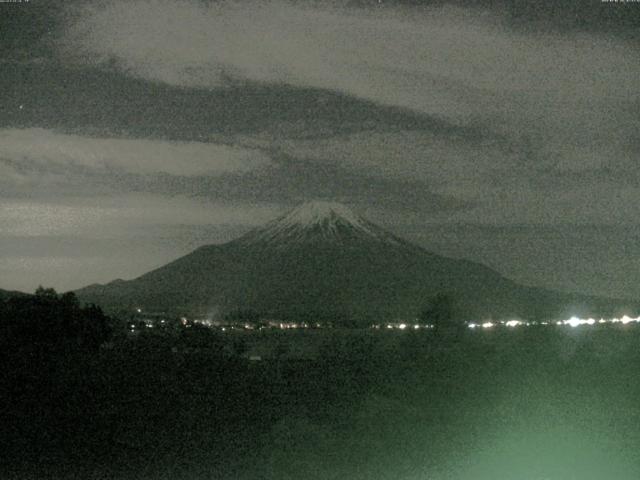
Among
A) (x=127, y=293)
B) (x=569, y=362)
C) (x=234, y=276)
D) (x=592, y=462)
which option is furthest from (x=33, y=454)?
(x=234, y=276)

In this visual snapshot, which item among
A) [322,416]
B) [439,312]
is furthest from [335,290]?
[322,416]

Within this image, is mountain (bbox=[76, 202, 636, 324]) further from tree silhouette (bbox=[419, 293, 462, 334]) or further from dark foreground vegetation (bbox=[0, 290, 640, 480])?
dark foreground vegetation (bbox=[0, 290, 640, 480])

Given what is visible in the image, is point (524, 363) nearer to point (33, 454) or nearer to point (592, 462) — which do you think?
point (592, 462)

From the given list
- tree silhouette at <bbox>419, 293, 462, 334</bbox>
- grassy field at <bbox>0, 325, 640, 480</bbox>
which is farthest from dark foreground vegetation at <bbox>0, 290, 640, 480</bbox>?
tree silhouette at <bbox>419, 293, 462, 334</bbox>

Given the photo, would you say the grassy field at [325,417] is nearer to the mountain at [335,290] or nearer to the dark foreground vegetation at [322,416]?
the dark foreground vegetation at [322,416]

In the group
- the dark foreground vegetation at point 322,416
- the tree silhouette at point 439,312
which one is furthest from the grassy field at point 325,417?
the tree silhouette at point 439,312

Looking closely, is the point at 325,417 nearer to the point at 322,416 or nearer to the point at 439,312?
the point at 322,416
